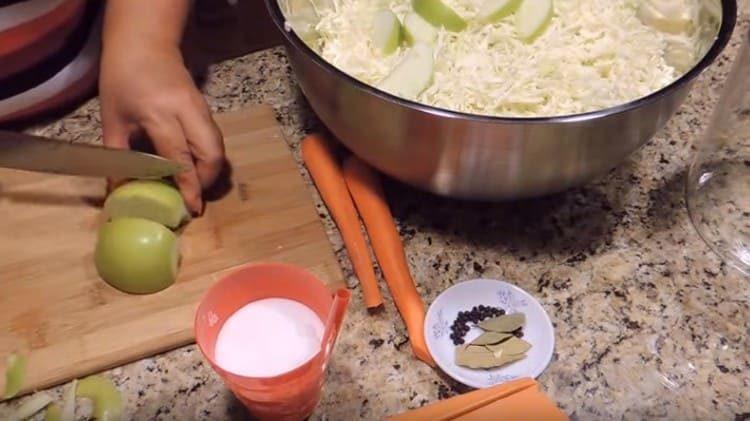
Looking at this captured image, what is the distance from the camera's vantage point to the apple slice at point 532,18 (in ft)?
3.50

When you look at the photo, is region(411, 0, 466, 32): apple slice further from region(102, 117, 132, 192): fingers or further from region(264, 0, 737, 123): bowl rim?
region(102, 117, 132, 192): fingers

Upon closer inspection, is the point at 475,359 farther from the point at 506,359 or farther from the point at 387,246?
the point at 387,246

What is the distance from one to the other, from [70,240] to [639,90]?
763mm

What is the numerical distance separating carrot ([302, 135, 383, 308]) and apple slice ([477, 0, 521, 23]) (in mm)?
291

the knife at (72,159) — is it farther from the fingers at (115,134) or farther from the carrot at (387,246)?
the carrot at (387,246)

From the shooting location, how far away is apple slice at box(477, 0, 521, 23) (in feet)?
3.52

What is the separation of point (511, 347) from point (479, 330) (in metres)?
0.05

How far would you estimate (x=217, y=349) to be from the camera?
875 mm

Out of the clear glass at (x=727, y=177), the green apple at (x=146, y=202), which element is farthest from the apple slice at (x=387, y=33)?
the clear glass at (x=727, y=177)

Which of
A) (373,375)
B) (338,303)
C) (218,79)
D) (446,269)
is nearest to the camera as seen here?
(338,303)

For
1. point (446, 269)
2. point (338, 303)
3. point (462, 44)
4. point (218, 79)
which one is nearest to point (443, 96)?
point (462, 44)

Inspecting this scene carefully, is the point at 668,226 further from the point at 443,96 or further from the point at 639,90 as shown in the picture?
the point at 443,96

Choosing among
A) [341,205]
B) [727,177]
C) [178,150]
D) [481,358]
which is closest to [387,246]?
[341,205]

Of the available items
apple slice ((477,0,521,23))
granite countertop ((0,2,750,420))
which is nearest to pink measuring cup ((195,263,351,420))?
granite countertop ((0,2,750,420))
